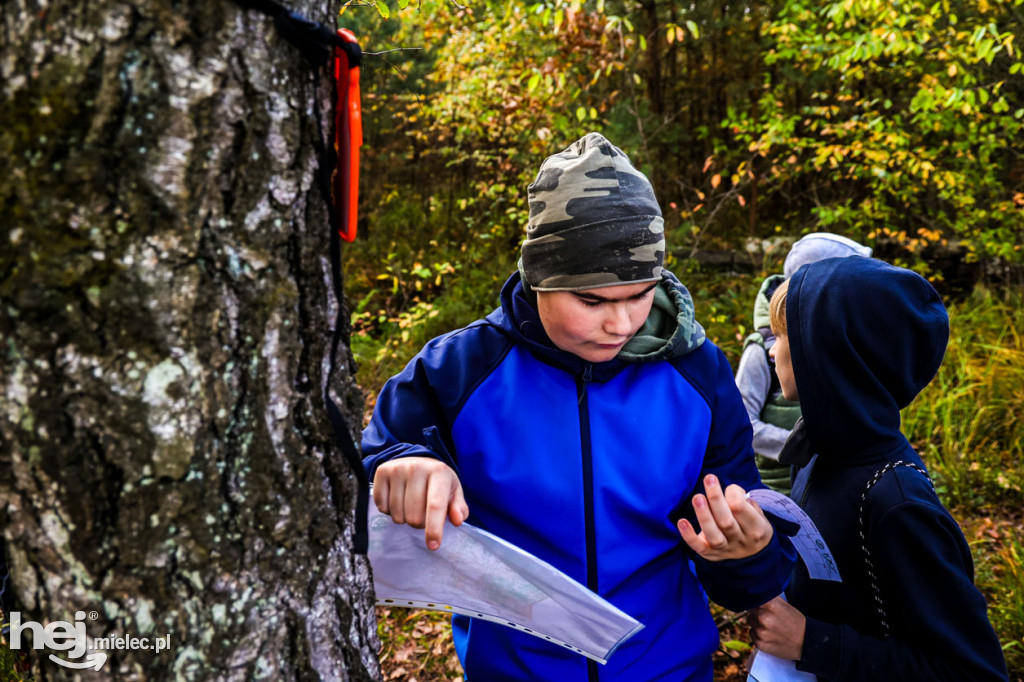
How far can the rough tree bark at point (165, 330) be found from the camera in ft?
2.52

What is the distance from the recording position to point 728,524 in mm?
1402

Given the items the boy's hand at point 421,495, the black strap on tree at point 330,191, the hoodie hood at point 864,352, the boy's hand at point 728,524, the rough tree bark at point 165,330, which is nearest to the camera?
the rough tree bark at point 165,330

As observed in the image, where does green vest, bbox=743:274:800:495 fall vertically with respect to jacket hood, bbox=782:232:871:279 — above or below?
below

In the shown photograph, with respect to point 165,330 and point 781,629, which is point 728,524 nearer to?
point 781,629

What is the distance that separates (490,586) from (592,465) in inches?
16.4

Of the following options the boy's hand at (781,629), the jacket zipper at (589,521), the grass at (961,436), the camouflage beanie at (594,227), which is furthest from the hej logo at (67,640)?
the grass at (961,436)

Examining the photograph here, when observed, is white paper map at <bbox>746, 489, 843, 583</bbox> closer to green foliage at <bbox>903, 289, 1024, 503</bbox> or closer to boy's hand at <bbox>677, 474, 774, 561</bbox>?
boy's hand at <bbox>677, 474, 774, 561</bbox>

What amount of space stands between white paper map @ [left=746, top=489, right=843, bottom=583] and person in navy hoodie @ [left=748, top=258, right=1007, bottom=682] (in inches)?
4.2

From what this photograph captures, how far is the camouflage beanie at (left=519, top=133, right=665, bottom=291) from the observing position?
154 cm

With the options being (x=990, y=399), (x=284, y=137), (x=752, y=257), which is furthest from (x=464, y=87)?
(x=284, y=137)

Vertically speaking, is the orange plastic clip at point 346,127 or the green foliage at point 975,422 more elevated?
the orange plastic clip at point 346,127

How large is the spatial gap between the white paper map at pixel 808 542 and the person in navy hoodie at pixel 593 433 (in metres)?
0.08

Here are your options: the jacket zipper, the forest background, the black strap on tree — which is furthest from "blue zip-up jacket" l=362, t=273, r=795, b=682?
the forest background

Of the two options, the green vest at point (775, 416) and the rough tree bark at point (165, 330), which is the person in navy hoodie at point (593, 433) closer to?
the rough tree bark at point (165, 330)
